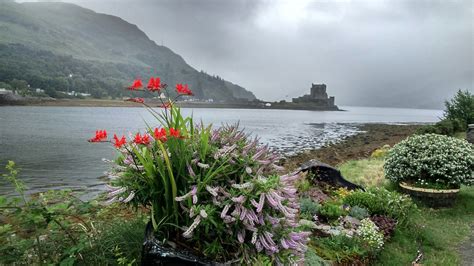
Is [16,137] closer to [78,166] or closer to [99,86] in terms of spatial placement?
[78,166]

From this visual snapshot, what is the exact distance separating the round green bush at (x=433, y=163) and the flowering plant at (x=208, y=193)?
7165 millimetres

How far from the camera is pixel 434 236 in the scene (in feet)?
23.4

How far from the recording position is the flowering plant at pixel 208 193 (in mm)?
3141

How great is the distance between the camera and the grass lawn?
19.8 feet

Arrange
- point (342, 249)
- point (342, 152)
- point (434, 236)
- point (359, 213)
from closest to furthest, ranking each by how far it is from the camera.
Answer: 1. point (342, 249)
2. point (359, 213)
3. point (434, 236)
4. point (342, 152)

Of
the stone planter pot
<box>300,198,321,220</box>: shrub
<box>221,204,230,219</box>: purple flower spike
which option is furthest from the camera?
the stone planter pot

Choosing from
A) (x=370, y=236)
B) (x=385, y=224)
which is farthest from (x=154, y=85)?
(x=385, y=224)

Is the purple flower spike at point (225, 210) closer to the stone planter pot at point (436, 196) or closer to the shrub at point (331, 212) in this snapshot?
the shrub at point (331, 212)

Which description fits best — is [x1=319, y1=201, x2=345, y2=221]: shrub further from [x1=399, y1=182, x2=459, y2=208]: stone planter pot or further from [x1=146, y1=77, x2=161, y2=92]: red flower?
[x1=146, y1=77, x2=161, y2=92]: red flower

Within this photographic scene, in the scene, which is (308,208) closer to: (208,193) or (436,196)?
(208,193)

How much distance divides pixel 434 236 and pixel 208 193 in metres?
6.19

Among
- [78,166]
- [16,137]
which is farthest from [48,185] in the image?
[16,137]

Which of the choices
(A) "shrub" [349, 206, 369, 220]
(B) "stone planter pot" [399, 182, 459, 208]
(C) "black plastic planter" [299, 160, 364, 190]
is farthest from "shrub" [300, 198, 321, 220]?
(B) "stone planter pot" [399, 182, 459, 208]

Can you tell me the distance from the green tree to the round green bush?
21.5 m
